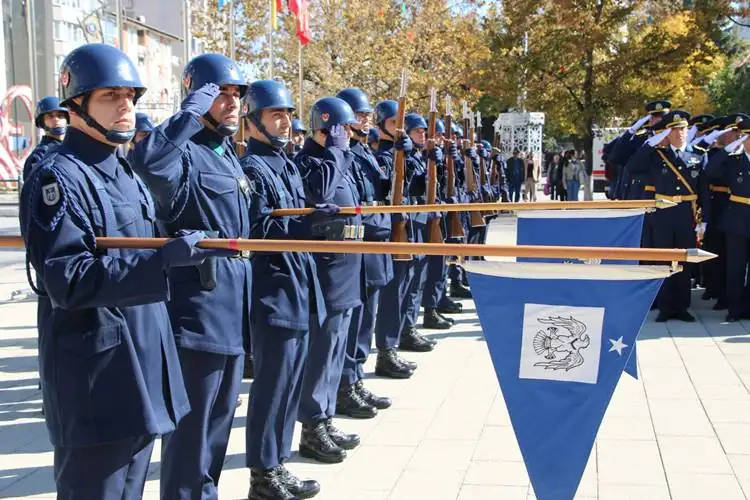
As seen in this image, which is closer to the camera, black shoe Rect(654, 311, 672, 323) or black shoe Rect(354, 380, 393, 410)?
black shoe Rect(354, 380, 393, 410)

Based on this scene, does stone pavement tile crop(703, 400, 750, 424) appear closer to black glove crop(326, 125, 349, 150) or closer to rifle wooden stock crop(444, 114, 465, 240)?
black glove crop(326, 125, 349, 150)

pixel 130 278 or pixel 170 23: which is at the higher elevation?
pixel 170 23

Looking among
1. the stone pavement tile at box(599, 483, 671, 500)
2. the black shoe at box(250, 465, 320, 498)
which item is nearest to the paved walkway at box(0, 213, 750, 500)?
the stone pavement tile at box(599, 483, 671, 500)

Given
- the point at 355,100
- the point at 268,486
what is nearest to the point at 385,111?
the point at 355,100

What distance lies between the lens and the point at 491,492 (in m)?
5.16

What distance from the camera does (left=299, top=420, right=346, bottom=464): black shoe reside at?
5.72 metres

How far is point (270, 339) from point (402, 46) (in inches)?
935

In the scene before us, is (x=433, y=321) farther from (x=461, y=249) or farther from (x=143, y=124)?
(x=461, y=249)

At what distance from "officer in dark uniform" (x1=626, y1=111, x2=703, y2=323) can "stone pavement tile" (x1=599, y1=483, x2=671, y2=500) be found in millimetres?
5687

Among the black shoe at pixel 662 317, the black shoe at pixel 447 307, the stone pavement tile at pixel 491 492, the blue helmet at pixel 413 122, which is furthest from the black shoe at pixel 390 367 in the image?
the black shoe at pixel 662 317

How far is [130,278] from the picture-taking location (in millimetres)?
3045

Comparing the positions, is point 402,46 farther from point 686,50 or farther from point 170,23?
point 170,23

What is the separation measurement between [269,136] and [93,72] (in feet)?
6.38

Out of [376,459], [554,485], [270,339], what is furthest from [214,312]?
[376,459]
